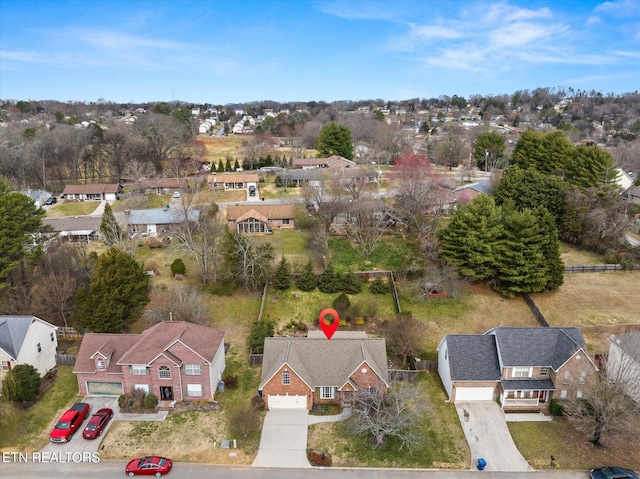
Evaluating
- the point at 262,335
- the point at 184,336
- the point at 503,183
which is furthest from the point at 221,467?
the point at 503,183

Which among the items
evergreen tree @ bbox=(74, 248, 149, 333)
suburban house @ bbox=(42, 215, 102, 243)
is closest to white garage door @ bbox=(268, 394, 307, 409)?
evergreen tree @ bbox=(74, 248, 149, 333)

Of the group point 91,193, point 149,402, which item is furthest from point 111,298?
point 91,193

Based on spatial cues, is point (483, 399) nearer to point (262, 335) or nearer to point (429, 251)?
point (262, 335)

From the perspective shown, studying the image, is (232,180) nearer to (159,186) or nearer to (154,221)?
(159,186)

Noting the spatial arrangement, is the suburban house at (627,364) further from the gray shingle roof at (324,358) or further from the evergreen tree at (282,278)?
the evergreen tree at (282,278)

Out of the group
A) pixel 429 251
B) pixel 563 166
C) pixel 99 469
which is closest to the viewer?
pixel 99 469
